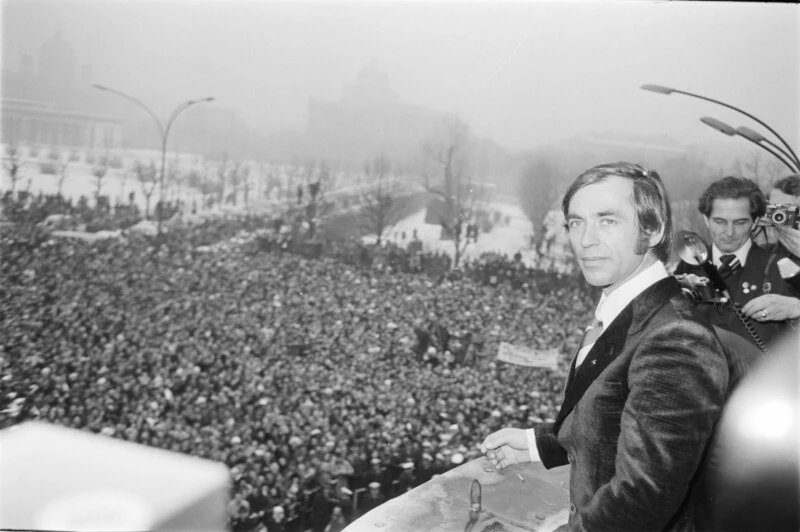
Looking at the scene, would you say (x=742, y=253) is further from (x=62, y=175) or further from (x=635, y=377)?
(x=62, y=175)

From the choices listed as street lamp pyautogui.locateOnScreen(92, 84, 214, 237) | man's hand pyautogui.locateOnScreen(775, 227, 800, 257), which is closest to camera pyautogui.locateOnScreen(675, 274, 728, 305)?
man's hand pyautogui.locateOnScreen(775, 227, 800, 257)

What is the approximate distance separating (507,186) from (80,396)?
134 inches

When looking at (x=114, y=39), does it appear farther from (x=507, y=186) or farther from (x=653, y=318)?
(x=653, y=318)

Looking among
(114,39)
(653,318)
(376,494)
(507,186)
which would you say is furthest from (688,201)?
(114,39)

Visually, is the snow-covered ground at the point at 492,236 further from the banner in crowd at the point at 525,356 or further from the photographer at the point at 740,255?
the photographer at the point at 740,255

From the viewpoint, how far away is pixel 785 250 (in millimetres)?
2604

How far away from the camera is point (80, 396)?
4320mm

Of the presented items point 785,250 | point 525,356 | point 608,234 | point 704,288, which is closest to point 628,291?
point 608,234

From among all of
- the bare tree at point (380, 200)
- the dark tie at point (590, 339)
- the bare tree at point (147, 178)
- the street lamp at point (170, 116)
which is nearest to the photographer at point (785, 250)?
the dark tie at point (590, 339)

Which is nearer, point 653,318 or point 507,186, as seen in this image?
point 653,318

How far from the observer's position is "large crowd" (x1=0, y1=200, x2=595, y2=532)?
4234mm

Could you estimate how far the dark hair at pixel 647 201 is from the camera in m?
1.36

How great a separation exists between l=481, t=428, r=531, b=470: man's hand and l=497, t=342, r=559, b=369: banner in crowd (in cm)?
293

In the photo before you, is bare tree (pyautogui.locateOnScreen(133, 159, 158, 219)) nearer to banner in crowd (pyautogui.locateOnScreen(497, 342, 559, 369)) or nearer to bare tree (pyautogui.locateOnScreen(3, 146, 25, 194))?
bare tree (pyautogui.locateOnScreen(3, 146, 25, 194))
